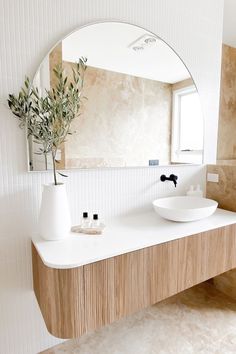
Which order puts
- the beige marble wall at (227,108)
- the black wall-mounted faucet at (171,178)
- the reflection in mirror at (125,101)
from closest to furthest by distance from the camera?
the reflection in mirror at (125,101) < the black wall-mounted faucet at (171,178) < the beige marble wall at (227,108)

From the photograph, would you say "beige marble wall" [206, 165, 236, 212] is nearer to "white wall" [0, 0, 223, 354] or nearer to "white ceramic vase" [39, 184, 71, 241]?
"white wall" [0, 0, 223, 354]

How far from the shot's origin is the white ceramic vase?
1.11 m

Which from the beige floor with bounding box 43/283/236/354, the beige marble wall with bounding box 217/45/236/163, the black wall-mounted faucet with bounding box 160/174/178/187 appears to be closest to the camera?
the beige floor with bounding box 43/283/236/354

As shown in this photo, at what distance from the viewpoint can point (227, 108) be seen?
2.41m

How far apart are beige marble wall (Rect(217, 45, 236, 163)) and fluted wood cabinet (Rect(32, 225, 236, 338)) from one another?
4.38 feet

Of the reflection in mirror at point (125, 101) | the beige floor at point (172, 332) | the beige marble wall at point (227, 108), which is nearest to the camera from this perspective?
the reflection in mirror at point (125, 101)

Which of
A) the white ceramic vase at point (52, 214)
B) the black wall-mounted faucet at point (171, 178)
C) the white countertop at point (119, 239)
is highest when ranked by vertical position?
the black wall-mounted faucet at point (171, 178)

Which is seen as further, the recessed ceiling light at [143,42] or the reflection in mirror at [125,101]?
the recessed ceiling light at [143,42]

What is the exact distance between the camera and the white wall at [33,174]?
1151mm

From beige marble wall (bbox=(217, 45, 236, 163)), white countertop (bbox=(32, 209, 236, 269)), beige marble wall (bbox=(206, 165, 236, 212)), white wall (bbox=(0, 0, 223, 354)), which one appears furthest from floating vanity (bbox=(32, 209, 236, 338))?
beige marble wall (bbox=(217, 45, 236, 163))

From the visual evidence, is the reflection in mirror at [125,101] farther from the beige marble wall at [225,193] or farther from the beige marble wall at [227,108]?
the beige marble wall at [227,108]

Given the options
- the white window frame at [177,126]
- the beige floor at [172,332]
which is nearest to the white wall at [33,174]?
the white window frame at [177,126]

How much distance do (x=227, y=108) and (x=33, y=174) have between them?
6.90 ft

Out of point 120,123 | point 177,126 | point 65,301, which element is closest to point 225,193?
point 177,126
